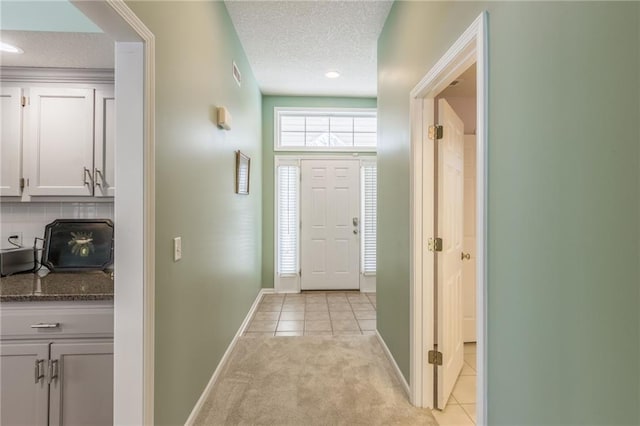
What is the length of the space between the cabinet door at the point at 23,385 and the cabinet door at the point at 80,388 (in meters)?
0.05

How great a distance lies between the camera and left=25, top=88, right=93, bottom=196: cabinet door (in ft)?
6.68

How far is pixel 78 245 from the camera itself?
6.72 ft

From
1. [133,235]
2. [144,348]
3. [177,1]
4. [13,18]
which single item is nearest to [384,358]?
[144,348]

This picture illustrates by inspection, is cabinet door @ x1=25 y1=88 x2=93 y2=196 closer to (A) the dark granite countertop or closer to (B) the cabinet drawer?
(A) the dark granite countertop

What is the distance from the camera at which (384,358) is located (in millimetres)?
2602

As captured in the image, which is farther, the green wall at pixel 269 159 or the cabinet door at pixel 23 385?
the green wall at pixel 269 159

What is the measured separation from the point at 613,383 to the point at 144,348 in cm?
152

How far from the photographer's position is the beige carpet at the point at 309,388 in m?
1.90

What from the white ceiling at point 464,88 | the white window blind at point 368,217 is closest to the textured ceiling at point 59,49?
the white ceiling at point 464,88

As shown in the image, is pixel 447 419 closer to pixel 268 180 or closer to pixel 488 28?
pixel 488 28

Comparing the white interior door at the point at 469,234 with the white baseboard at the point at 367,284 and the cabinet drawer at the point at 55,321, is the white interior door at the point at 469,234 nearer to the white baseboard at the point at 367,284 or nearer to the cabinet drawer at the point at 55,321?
the white baseboard at the point at 367,284

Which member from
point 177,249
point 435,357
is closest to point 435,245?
point 435,357

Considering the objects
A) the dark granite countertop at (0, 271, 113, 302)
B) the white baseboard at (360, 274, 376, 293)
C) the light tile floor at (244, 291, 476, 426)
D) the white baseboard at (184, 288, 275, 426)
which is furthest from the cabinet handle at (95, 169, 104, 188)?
the white baseboard at (360, 274, 376, 293)

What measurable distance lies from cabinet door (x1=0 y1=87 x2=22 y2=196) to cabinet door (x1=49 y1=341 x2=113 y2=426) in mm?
1255
